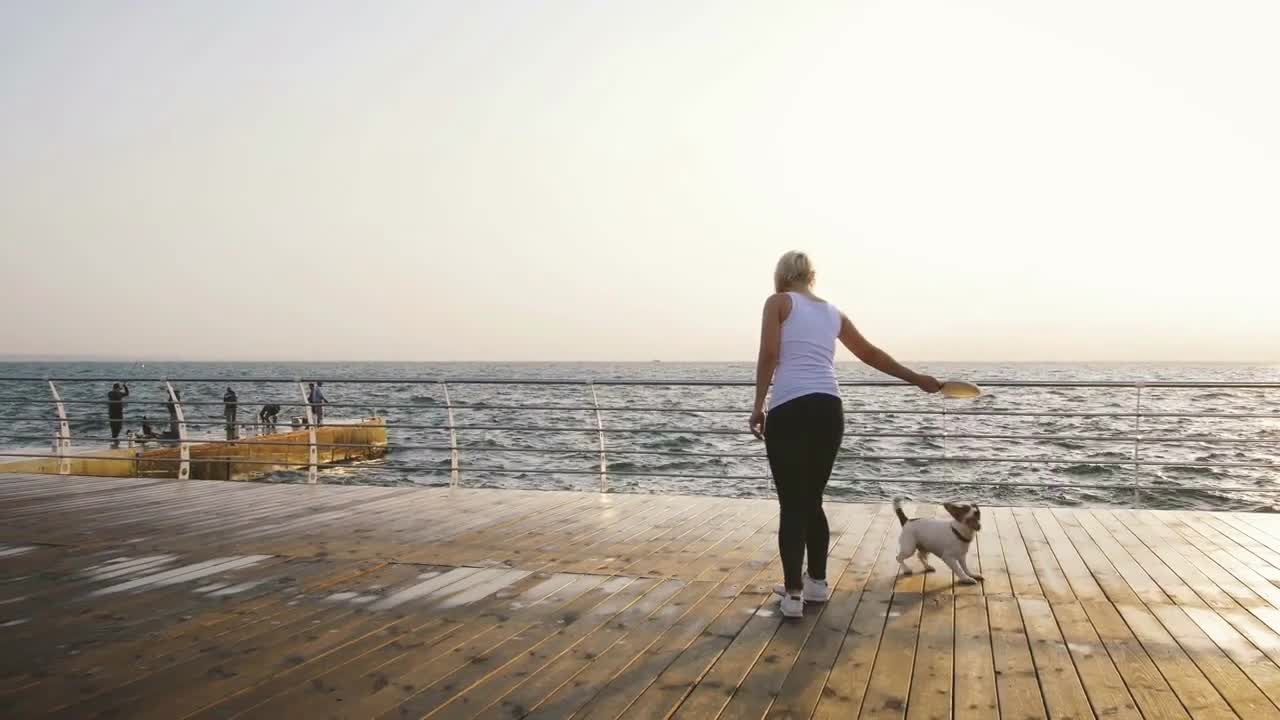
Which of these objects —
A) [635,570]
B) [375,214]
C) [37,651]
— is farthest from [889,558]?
[375,214]

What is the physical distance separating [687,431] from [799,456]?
86.5 inches

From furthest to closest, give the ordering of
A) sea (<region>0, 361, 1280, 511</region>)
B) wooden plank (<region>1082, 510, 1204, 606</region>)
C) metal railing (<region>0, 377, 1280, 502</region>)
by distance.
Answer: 1. sea (<region>0, 361, 1280, 511</region>)
2. metal railing (<region>0, 377, 1280, 502</region>)
3. wooden plank (<region>1082, 510, 1204, 606</region>)

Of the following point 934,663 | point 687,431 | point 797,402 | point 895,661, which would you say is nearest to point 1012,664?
point 934,663

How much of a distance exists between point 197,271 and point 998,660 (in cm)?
2721

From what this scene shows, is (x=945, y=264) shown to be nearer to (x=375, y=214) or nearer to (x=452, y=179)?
(x=452, y=179)

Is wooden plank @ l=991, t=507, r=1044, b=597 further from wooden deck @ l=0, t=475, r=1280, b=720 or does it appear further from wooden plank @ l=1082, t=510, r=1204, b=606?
wooden plank @ l=1082, t=510, r=1204, b=606

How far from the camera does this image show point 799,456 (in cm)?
337

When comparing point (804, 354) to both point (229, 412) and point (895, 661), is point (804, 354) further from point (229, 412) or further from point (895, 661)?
point (229, 412)

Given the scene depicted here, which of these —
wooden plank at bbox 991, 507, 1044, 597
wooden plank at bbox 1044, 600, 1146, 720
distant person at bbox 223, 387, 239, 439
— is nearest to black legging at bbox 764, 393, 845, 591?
wooden plank at bbox 1044, 600, 1146, 720

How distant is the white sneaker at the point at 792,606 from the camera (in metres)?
3.29

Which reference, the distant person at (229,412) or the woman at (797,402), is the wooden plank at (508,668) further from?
the distant person at (229,412)

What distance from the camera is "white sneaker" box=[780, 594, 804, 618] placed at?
3293 millimetres

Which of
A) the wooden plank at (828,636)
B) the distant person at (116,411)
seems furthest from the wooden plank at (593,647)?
the distant person at (116,411)

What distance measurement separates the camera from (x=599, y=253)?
20.4 m
